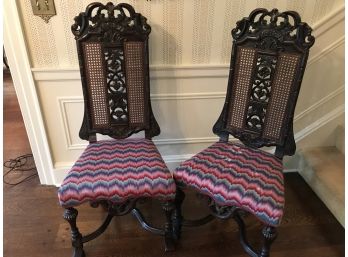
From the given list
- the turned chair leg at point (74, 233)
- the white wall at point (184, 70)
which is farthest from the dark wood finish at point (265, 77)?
the turned chair leg at point (74, 233)

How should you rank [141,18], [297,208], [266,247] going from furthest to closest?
[297,208], [141,18], [266,247]

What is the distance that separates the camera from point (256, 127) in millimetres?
1566

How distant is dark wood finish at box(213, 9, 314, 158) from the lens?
1.34 metres

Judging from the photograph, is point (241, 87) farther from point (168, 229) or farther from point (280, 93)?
point (168, 229)

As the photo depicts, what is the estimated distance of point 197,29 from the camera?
1.64m

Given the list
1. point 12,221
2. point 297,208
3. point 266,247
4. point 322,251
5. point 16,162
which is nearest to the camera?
point 266,247

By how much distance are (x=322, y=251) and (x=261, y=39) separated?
120 cm

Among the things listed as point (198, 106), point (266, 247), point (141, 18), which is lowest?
point (266, 247)

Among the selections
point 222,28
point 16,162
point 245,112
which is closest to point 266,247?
point 245,112

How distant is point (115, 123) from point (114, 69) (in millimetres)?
302

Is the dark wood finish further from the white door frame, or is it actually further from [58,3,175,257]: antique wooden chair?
the white door frame

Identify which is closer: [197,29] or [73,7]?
[73,7]

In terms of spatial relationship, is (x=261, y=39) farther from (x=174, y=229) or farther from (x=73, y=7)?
(x=174, y=229)

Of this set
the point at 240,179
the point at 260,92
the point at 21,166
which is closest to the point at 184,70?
the point at 260,92
